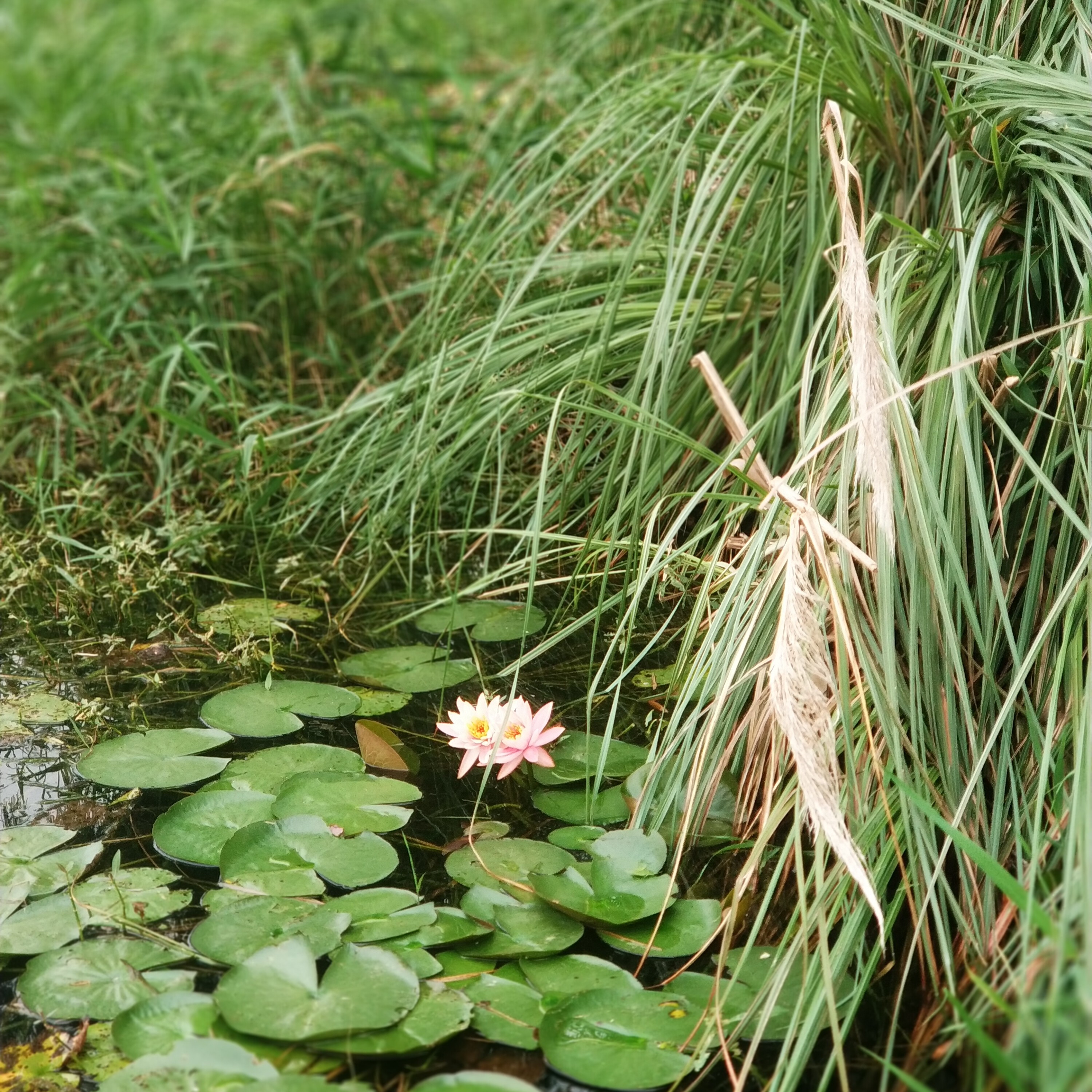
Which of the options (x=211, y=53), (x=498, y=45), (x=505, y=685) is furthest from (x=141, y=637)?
(x=498, y=45)

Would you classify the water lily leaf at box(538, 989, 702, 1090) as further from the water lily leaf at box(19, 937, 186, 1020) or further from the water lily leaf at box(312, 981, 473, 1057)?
the water lily leaf at box(19, 937, 186, 1020)

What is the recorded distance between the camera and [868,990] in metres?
1.08

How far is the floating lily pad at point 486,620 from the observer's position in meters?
1.64

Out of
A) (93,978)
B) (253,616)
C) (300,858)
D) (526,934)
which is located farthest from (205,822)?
(253,616)

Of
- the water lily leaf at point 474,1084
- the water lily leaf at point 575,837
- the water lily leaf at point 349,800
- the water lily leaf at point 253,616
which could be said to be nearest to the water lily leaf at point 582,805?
the water lily leaf at point 575,837

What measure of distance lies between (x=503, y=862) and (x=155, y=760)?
43cm

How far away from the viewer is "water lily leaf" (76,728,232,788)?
134cm

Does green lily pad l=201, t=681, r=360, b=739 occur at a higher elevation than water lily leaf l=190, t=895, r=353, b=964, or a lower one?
higher

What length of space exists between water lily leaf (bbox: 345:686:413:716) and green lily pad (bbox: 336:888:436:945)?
1.07 ft

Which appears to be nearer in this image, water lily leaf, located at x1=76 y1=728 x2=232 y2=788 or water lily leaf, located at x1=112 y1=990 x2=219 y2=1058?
water lily leaf, located at x1=112 y1=990 x2=219 y2=1058

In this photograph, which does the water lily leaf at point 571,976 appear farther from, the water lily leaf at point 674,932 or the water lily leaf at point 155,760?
the water lily leaf at point 155,760

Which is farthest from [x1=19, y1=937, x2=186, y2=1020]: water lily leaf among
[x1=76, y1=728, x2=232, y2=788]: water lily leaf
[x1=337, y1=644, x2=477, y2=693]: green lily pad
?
[x1=337, y1=644, x2=477, y2=693]: green lily pad

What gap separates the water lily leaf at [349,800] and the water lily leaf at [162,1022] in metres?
0.26

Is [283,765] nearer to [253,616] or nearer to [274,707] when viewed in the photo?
[274,707]
